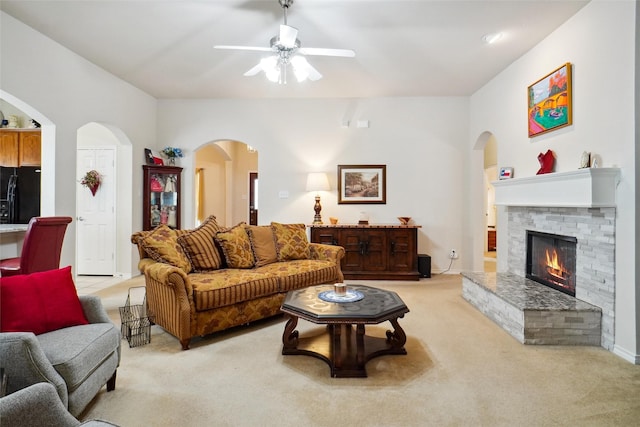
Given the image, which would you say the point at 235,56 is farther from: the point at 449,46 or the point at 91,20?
the point at 449,46

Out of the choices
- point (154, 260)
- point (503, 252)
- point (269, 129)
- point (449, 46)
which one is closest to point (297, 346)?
point (154, 260)

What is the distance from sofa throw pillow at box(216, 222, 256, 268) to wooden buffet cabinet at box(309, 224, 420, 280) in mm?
1564

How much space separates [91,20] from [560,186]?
4628mm

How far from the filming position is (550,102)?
10.8 feet

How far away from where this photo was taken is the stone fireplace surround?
2.52 meters

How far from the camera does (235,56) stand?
12.7 ft

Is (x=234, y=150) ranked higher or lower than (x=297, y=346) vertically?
higher

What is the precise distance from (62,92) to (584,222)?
17.7 ft

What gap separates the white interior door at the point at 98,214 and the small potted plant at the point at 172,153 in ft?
2.44

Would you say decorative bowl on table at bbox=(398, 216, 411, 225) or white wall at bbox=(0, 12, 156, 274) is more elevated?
white wall at bbox=(0, 12, 156, 274)

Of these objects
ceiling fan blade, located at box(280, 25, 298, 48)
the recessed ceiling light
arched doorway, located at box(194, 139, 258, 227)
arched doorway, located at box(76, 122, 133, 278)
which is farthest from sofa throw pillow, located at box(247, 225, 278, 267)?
arched doorway, located at box(194, 139, 258, 227)

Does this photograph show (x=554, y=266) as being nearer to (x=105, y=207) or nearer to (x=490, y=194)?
(x=490, y=194)

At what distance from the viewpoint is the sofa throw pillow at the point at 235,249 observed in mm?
3434

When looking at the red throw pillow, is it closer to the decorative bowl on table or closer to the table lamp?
the table lamp
